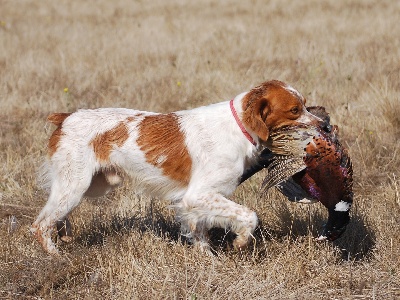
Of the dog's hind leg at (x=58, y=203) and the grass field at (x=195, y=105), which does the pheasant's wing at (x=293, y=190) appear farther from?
the dog's hind leg at (x=58, y=203)

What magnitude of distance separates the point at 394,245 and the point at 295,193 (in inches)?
29.7

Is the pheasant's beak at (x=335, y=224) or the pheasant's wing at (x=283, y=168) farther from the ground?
the pheasant's wing at (x=283, y=168)

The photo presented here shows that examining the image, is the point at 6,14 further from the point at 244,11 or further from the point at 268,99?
the point at 268,99

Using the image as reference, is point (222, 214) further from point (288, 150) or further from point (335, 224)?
point (335, 224)

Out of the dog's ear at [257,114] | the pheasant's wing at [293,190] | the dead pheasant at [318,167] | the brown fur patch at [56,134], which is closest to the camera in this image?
the dead pheasant at [318,167]

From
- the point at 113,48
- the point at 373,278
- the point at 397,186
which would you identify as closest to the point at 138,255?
the point at 373,278

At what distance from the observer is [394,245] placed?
4.40 m

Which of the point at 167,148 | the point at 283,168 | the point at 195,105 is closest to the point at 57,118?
the point at 167,148

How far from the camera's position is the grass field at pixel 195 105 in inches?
158

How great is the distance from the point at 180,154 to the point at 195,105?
3560mm

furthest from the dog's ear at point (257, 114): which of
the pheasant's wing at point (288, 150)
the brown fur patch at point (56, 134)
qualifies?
the brown fur patch at point (56, 134)

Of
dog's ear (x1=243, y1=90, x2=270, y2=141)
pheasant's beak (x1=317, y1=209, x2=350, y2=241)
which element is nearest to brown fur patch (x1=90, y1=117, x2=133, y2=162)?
dog's ear (x1=243, y1=90, x2=270, y2=141)

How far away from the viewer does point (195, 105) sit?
7.87 meters

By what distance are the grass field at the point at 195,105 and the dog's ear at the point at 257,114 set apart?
793 mm
